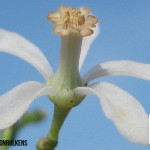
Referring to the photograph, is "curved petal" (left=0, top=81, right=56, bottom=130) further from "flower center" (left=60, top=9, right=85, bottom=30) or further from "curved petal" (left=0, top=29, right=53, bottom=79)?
"flower center" (left=60, top=9, right=85, bottom=30)

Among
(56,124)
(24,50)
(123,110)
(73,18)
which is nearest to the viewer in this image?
(123,110)

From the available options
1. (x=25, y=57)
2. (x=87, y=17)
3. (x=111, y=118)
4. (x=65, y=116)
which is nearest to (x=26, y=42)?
(x=25, y=57)

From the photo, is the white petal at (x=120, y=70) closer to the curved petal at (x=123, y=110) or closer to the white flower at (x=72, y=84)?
the white flower at (x=72, y=84)

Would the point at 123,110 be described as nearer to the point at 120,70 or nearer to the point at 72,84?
the point at 72,84

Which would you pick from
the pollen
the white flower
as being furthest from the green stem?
the pollen

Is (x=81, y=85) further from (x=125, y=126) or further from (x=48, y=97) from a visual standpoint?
(x=125, y=126)

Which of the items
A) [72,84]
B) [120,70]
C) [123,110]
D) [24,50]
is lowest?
[123,110]

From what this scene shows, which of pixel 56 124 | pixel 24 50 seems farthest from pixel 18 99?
pixel 24 50
